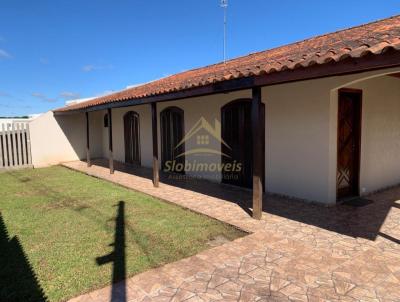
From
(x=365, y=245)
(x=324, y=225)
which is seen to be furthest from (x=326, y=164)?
(x=365, y=245)

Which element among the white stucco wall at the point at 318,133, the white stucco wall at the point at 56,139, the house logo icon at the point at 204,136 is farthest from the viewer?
the white stucco wall at the point at 56,139

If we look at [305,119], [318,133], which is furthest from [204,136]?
[318,133]

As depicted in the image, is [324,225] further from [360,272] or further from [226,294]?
[226,294]

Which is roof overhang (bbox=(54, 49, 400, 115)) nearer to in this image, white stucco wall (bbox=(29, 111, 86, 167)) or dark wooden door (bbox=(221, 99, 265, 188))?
dark wooden door (bbox=(221, 99, 265, 188))

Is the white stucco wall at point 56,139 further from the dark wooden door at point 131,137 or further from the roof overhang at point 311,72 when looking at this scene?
the roof overhang at point 311,72

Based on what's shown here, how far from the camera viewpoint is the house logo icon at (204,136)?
9375mm

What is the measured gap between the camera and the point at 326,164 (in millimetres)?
6453

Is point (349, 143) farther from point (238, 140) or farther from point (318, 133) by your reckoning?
point (238, 140)

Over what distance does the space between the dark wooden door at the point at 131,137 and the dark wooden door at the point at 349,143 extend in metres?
9.57

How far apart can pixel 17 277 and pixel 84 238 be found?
4.33ft
